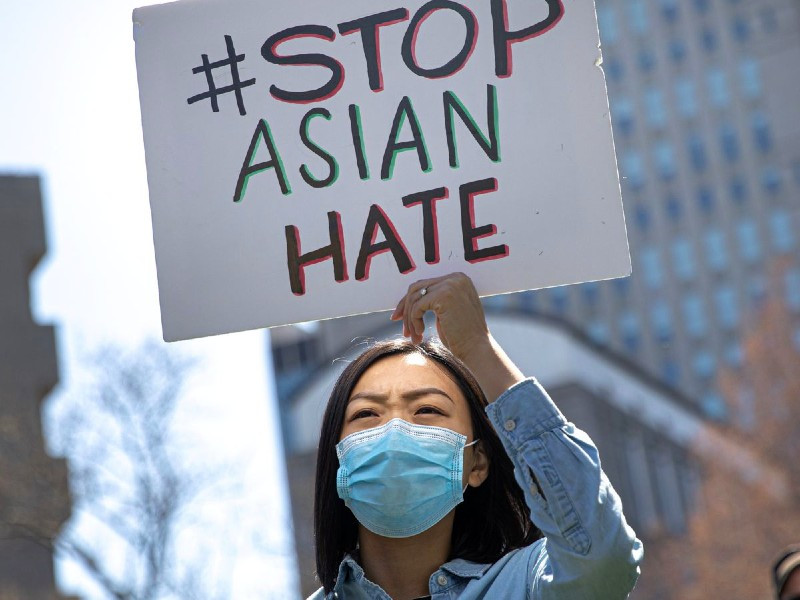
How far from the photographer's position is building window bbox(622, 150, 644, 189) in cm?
8625

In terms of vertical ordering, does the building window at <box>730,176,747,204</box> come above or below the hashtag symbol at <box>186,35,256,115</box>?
above

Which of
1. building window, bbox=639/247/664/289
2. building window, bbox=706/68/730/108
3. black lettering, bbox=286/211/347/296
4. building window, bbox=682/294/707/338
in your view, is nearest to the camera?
black lettering, bbox=286/211/347/296

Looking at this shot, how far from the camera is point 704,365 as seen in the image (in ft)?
282

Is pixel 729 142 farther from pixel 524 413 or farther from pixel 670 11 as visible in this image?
pixel 524 413

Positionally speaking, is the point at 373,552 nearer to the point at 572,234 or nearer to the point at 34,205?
the point at 572,234

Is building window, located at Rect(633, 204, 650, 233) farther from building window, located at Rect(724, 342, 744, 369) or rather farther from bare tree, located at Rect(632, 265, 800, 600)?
bare tree, located at Rect(632, 265, 800, 600)

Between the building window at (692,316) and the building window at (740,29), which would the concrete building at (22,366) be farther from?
the building window at (740,29)

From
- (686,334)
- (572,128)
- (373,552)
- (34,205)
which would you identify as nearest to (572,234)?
(572,128)

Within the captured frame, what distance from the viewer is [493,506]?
11.4 ft

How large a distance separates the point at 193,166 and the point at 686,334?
84.6 m

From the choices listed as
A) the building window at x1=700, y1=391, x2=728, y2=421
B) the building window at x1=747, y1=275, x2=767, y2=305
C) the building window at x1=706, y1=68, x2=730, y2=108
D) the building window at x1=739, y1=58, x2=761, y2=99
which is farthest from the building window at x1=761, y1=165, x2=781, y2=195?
the building window at x1=700, y1=391, x2=728, y2=421

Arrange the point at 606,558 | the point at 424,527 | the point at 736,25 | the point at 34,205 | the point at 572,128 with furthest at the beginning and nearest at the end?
1. the point at 736,25
2. the point at 34,205
3. the point at 572,128
4. the point at 424,527
5. the point at 606,558

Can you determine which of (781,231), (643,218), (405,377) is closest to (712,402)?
(781,231)

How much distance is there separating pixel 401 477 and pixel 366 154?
0.78 meters
